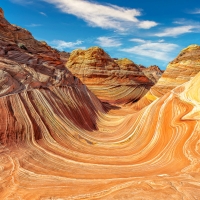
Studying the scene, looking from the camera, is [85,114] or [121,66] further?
[121,66]

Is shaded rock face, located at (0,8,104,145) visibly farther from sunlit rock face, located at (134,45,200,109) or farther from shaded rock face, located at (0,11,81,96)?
sunlit rock face, located at (134,45,200,109)

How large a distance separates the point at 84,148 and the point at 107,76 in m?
14.4

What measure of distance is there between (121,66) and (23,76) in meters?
14.9

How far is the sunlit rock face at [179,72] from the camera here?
48.3 feet

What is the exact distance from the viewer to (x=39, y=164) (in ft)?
13.4

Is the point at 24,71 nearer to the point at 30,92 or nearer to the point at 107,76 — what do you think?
the point at 30,92

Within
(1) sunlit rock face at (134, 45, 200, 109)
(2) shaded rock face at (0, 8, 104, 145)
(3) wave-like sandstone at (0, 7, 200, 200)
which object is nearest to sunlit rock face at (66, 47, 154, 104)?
(1) sunlit rock face at (134, 45, 200, 109)

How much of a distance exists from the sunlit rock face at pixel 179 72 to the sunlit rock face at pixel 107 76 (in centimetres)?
311

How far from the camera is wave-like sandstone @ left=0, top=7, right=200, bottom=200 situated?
3131mm

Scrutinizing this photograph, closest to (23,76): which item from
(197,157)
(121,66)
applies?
(197,157)

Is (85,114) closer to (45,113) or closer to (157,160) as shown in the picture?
(45,113)

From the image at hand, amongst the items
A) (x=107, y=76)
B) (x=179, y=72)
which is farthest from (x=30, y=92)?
(x=107, y=76)

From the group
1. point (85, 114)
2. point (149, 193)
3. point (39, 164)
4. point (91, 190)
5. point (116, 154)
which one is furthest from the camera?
point (85, 114)

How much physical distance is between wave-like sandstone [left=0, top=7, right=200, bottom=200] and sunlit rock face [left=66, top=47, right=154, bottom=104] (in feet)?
34.1
